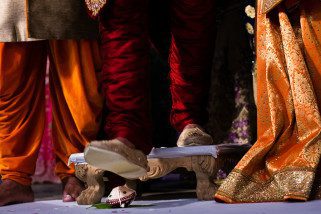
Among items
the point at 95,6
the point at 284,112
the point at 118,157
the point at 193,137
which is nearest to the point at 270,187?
the point at 284,112

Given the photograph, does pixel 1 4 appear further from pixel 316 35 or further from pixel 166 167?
pixel 316 35

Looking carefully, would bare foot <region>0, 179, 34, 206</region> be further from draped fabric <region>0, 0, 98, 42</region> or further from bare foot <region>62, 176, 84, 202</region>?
draped fabric <region>0, 0, 98, 42</region>

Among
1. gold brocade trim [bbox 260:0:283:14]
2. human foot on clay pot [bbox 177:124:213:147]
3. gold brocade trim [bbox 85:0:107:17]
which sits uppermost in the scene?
gold brocade trim [bbox 85:0:107:17]

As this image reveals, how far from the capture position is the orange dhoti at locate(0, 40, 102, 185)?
9.20ft

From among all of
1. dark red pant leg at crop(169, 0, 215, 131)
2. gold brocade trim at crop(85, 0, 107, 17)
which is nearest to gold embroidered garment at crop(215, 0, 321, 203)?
dark red pant leg at crop(169, 0, 215, 131)

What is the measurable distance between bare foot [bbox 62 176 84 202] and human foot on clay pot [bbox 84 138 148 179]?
59cm

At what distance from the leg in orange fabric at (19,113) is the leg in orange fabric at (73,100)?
0.30 feet

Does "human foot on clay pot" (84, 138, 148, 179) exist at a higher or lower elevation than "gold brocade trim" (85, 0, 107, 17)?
lower

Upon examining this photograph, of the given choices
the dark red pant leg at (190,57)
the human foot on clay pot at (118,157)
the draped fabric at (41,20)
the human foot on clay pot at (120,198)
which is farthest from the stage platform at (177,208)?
the draped fabric at (41,20)

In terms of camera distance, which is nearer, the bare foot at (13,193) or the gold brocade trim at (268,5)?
the gold brocade trim at (268,5)

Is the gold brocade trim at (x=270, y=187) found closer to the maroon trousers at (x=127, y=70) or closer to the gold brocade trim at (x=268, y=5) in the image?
the maroon trousers at (x=127, y=70)

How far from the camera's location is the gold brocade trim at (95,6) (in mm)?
2314

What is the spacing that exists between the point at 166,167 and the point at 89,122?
0.43 metres

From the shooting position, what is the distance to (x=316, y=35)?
236 centimetres
